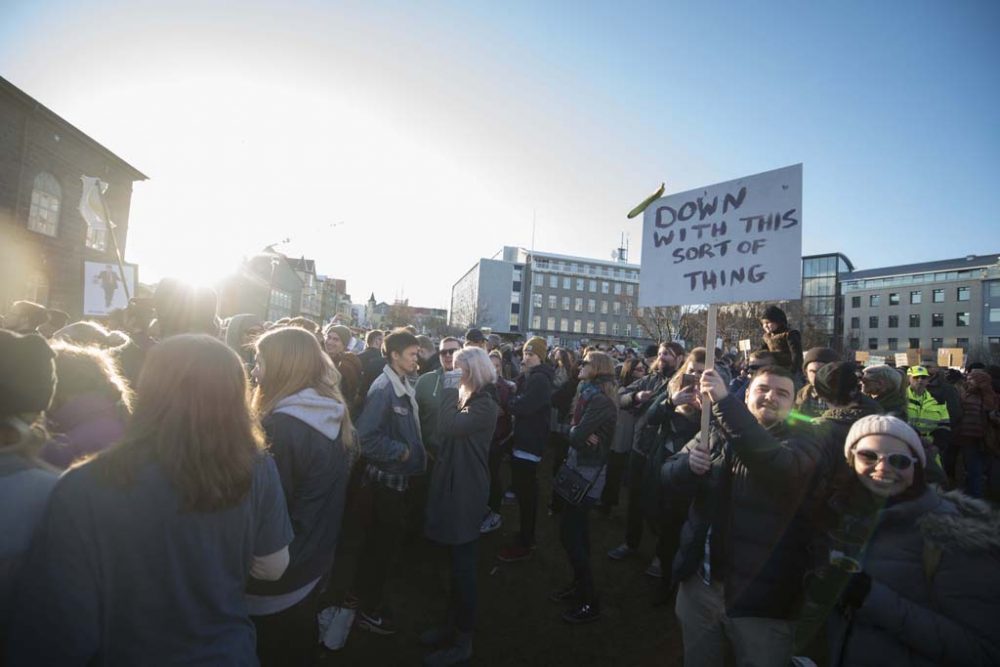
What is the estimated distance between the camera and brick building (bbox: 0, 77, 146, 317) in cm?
1752

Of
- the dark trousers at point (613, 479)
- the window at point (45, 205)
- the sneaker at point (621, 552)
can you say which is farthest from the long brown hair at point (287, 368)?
the window at point (45, 205)

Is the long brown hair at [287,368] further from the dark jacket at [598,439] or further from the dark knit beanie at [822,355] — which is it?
the dark knit beanie at [822,355]

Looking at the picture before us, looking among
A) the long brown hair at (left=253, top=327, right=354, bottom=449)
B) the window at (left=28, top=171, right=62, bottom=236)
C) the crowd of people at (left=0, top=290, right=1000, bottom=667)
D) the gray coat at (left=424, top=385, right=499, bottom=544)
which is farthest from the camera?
the window at (left=28, top=171, right=62, bottom=236)

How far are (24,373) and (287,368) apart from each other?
1172 millimetres

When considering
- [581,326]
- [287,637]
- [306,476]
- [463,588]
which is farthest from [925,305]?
[287,637]

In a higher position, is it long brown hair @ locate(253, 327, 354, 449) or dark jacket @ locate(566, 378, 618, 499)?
long brown hair @ locate(253, 327, 354, 449)

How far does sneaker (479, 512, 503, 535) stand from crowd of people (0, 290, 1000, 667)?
1589 millimetres

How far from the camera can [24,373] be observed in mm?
1482

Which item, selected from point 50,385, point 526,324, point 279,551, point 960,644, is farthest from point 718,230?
point 526,324

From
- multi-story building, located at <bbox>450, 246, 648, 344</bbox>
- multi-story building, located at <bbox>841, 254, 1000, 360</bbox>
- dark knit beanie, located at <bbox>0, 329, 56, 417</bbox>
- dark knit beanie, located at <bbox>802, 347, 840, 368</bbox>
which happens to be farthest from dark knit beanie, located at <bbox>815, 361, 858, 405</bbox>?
multi-story building, located at <bbox>450, 246, 648, 344</bbox>

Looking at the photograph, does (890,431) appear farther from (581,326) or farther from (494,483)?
(581,326)

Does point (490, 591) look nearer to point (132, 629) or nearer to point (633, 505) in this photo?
point (633, 505)

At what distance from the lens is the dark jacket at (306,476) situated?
245 cm

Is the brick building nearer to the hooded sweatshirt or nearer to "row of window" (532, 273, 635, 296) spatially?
the hooded sweatshirt
